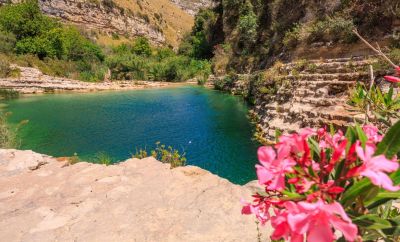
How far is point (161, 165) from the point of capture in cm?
528

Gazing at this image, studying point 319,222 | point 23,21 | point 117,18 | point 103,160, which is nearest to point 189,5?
point 117,18

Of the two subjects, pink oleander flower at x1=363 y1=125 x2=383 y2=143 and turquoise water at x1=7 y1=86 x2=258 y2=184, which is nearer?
pink oleander flower at x1=363 y1=125 x2=383 y2=143

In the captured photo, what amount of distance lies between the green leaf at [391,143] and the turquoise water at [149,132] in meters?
6.93

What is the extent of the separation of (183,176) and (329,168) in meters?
3.82

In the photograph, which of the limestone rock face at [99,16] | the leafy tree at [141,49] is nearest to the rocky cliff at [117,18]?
the limestone rock face at [99,16]

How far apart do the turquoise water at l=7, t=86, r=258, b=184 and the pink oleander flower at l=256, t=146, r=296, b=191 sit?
275 inches

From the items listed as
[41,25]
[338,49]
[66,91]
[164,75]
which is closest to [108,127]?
[338,49]

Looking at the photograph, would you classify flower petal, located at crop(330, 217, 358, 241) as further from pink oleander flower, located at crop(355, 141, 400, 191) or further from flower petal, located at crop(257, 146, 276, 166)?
flower petal, located at crop(257, 146, 276, 166)

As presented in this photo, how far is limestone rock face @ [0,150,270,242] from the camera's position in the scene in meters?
3.07

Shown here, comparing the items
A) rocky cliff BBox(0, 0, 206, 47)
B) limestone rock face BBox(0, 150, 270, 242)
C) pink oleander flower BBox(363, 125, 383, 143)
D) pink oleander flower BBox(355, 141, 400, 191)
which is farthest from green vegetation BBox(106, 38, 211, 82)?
pink oleander flower BBox(355, 141, 400, 191)

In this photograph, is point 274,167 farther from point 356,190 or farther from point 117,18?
point 117,18

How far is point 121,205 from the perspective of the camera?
3.69 m

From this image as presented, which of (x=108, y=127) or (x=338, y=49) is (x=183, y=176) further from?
(x=338, y=49)

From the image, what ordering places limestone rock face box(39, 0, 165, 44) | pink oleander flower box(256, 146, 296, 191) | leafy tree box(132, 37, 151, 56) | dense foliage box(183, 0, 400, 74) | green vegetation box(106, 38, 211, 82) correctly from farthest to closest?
limestone rock face box(39, 0, 165, 44) < leafy tree box(132, 37, 151, 56) < green vegetation box(106, 38, 211, 82) < dense foliage box(183, 0, 400, 74) < pink oleander flower box(256, 146, 296, 191)
